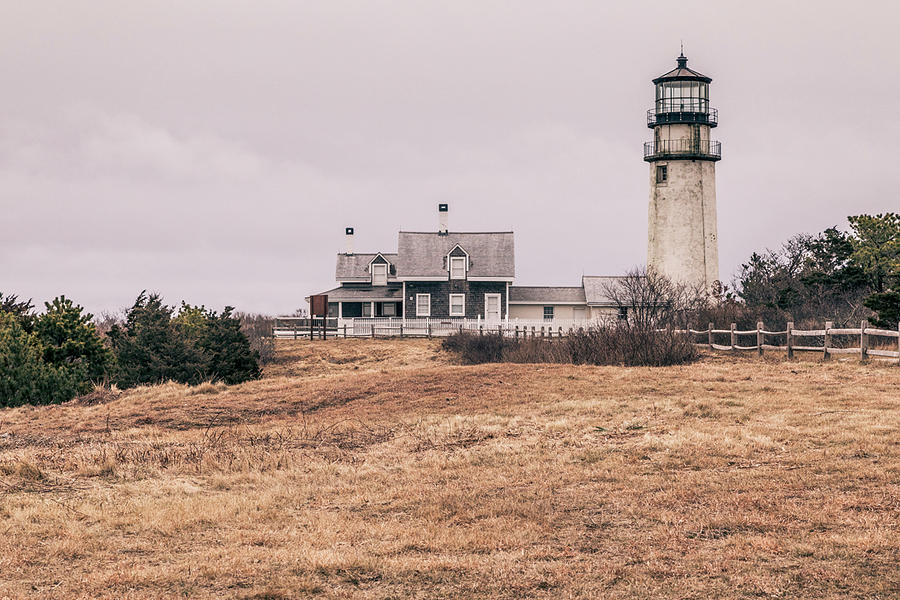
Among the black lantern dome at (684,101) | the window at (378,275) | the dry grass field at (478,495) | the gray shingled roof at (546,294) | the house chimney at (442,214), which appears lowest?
the dry grass field at (478,495)

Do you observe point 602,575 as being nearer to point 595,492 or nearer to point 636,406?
point 595,492

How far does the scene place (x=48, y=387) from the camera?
30.2 meters

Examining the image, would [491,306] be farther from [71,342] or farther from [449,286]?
[71,342]

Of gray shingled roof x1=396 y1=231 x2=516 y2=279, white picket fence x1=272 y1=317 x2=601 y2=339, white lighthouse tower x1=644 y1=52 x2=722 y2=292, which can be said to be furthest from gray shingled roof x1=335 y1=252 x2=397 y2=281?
white lighthouse tower x1=644 y1=52 x2=722 y2=292

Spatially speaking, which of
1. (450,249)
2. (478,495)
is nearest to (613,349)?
(478,495)

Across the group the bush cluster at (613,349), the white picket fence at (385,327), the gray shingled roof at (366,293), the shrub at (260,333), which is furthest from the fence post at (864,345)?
the gray shingled roof at (366,293)

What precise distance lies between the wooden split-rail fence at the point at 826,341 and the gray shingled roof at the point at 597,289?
72.8 feet

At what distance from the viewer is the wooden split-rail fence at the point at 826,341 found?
1074 inches

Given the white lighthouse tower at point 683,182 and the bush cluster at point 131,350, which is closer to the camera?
the bush cluster at point 131,350

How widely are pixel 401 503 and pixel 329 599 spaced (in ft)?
13.2

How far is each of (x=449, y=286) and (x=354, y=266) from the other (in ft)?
24.2

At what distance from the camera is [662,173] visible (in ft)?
168

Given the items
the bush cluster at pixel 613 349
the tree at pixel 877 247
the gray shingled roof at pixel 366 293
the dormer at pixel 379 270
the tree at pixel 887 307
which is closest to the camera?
the bush cluster at pixel 613 349

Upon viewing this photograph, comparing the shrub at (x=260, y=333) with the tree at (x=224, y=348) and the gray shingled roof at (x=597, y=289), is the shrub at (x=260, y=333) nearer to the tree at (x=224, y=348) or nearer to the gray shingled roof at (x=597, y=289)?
the tree at (x=224, y=348)
